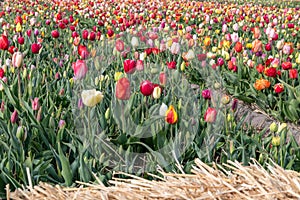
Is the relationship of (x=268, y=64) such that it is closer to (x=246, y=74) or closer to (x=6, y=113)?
(x=246, y=74)

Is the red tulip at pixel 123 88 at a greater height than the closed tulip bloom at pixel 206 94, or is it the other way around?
the red tulip at pixel 123 88

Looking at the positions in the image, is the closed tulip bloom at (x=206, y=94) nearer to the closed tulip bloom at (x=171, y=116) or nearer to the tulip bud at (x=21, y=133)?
the closed tulip bloom at (x=171, y=116)

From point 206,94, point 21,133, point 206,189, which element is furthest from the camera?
point 206,94

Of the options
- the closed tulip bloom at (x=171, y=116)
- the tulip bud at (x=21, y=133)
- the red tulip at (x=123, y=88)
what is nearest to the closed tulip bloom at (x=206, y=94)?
the closed tulip bloom at (x=171, y=116)

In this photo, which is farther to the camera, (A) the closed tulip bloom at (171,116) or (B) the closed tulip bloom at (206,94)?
(B) the closed tulip bloom at (206,94)

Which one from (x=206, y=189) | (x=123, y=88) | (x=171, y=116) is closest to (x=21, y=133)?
(x=123, y=88)

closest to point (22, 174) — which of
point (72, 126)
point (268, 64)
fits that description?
point (72, 126)

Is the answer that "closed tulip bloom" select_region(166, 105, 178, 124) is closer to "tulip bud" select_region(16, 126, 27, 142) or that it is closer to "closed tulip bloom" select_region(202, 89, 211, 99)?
"closed tulip bloom" select_region(202, 89, 211, 99)

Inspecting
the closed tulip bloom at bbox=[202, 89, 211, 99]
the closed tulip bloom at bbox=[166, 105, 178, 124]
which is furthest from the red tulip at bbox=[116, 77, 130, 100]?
the closed tulip bloom at bbox=[202, 89, 211, 99]

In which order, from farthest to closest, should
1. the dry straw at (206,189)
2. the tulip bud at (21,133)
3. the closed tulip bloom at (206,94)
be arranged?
the closed tulip bloom at (206,94)
the tulip bud at (21,133)
the dry straw at (206,189)

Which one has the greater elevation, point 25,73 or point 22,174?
point 25,73

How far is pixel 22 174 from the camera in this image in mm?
2389

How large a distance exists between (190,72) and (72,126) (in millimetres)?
2350

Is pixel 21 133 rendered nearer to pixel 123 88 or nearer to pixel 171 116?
pixel 123 88
